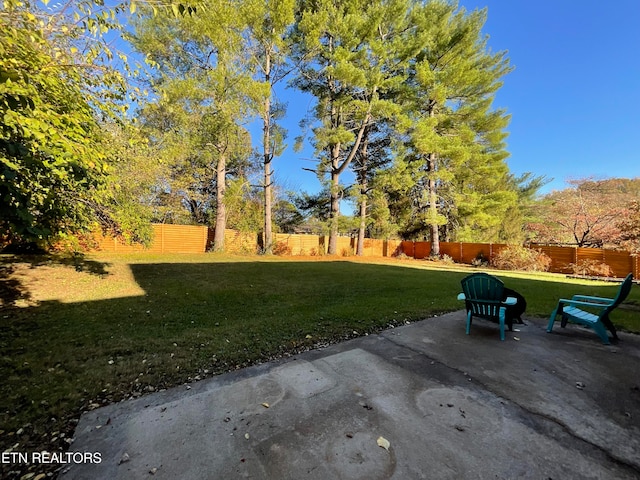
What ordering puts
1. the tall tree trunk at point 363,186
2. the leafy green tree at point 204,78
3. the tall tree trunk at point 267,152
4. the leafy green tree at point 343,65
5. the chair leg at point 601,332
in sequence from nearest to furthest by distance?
the chair leg at point 601,332 → the leafy green tree at point 204,78 → the leafy green tree at point 343,65 → the tall tree trunk at point 267,152 → the tall tree trunk at point 363,186

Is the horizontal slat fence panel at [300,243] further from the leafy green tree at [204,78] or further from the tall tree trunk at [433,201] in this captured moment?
the tall tree trunk at [433,201]

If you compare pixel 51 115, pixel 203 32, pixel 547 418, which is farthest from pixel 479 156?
pixel 51 115

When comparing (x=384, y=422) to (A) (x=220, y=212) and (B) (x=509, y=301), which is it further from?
(A) (x=220, y=212)

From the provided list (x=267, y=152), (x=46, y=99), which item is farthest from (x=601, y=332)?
(x=267, y=152)

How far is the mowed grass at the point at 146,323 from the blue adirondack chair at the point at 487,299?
960 millimetres

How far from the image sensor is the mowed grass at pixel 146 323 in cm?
230

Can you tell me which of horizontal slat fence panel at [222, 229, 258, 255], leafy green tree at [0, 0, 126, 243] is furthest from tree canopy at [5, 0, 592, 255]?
leafy green tree at [0, 0, 126, 243]

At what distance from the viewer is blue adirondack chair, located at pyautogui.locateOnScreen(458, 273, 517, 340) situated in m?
3.65

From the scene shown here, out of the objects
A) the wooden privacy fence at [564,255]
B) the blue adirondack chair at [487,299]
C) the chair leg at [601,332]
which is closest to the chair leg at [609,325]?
the chair leg at [601,332]

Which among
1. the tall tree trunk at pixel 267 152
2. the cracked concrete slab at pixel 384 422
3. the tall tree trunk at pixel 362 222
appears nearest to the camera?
the cracked concrete slab at pixel 384 422

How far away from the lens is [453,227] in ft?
67.4

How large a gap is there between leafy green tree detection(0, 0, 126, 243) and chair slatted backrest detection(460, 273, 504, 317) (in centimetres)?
470

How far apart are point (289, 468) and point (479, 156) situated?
20495 mm

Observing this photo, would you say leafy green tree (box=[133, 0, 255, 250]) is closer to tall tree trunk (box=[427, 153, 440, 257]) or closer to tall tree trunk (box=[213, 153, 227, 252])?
tall tree trunk (box=[213, 153, 227, 252])
